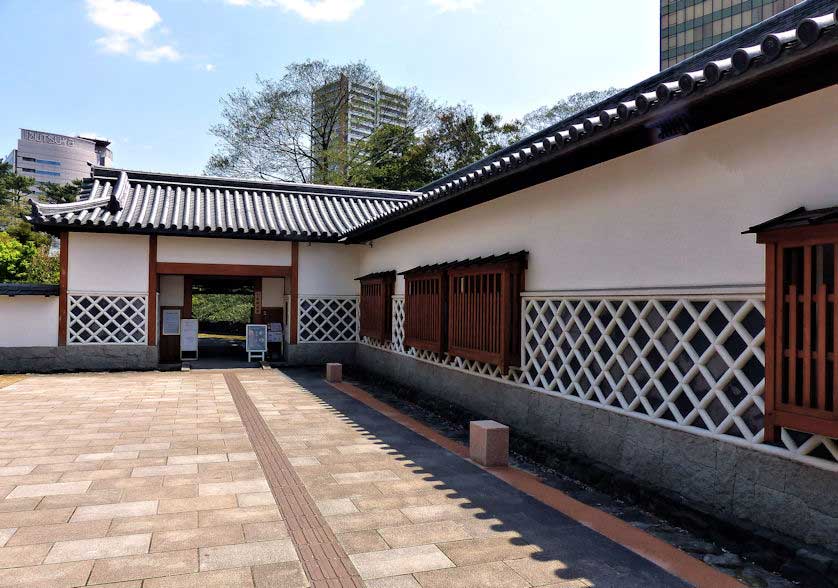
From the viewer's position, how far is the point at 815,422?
344 centimetres

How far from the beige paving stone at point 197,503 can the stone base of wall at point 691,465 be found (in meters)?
3.36

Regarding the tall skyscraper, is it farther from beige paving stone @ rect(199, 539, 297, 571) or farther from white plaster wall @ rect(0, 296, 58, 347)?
beige paving stone @ rect(199, 539, 297, 571)

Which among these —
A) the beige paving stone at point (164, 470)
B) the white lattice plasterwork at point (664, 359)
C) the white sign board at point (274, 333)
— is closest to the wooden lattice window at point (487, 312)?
the white lattice plasterwork at point (664, 359)

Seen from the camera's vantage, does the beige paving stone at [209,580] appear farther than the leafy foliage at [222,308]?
No

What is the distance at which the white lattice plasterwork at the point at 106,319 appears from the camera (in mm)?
12547

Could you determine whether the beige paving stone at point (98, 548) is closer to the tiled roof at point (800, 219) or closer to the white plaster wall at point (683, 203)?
the white plaster wall at point (683, 203)

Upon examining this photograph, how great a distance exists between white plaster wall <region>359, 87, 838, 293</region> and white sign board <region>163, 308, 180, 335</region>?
33.1 feet

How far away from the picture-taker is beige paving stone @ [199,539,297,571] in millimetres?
3670

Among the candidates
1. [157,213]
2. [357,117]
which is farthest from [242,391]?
[357,117]

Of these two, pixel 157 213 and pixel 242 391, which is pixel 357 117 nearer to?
pixel 157 213

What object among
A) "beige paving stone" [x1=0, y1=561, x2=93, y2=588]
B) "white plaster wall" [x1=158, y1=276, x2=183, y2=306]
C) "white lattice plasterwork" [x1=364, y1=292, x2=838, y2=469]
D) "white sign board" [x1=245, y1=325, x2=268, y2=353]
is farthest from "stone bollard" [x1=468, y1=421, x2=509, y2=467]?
"white plaster wall" [x1=158, y1=276, x2=183, y2=306]

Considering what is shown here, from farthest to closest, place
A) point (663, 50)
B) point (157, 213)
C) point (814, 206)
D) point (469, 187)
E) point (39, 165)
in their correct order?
point (39, 165) → point (663, 50) → point (157, 213) → point (469, 187) → point (814, 206)

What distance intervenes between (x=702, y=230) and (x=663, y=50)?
2416 inches

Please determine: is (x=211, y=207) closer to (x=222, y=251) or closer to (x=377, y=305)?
(x=222, y=251)
